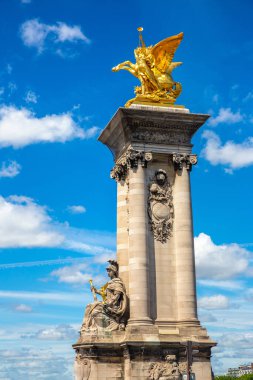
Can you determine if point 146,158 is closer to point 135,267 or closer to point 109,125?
point 109,125

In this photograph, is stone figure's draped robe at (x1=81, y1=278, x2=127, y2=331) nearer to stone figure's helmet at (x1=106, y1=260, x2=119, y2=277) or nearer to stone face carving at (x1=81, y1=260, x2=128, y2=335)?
stone face carving at (x1=81, y1=260, x2=128, y2=335)

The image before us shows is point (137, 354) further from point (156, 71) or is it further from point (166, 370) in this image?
point (156, 71)

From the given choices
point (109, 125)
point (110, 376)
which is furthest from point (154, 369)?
point (109, 125)

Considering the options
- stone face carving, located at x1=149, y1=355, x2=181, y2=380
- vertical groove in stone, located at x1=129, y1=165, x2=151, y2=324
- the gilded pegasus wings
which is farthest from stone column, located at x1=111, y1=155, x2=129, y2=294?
the gilded pegasus wings

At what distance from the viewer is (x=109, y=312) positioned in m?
27.5

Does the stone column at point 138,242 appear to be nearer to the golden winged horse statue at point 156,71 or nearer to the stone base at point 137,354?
the stone base at point 137,354

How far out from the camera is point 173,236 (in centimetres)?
2897

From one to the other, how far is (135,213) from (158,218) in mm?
1259

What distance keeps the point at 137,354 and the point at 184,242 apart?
18.5 feet

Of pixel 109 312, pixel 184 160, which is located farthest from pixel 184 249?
pixel 109 312

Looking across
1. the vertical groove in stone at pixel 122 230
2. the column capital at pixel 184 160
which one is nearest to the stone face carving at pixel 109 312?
the vertical groove in stone at pixel 122 230

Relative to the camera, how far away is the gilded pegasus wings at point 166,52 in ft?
103

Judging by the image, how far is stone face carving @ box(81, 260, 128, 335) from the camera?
27.3 metres

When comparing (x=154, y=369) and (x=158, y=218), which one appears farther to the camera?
(x=158, y=218)
